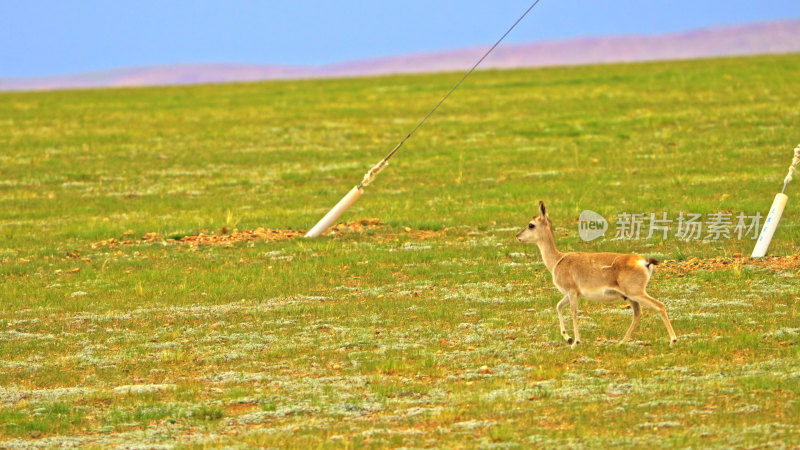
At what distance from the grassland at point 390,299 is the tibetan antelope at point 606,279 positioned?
1.76ft

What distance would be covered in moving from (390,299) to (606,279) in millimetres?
6222

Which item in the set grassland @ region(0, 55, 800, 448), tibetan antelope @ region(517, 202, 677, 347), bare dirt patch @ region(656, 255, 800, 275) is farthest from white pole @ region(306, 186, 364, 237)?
tibetan antelope @ region(517, 202, 677, 347)

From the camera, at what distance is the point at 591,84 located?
80875 millimetres

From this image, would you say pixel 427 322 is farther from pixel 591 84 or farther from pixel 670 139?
pixel 591 84

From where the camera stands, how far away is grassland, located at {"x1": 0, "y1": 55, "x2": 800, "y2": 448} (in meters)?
14.4

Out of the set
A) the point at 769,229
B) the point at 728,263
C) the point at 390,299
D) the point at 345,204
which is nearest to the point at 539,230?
the point at 390,299

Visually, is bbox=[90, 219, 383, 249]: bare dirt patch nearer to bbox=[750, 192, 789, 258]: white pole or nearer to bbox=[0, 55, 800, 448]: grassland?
bbox=[0, 55, 800, 448]: grassland

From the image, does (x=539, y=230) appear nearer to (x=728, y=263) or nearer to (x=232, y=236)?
(x=728, y=263)

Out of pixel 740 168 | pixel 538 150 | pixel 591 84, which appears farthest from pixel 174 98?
pixel 740 168

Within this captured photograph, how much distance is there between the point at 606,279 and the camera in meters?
17.2

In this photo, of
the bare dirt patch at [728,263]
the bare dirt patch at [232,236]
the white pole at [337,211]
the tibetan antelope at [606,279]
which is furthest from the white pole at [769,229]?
the bare dirt patch at [232,236]

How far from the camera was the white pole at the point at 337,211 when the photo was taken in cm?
3025

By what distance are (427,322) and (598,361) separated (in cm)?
415

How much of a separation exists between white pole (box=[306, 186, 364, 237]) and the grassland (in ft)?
1.84
